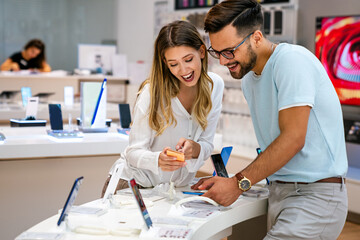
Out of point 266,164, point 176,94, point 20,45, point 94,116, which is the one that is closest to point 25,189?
point 94,116

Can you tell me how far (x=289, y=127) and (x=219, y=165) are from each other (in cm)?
55

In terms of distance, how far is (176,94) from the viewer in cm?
238

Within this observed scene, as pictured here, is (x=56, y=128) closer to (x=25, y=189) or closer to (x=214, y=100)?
(x=25, y=189)

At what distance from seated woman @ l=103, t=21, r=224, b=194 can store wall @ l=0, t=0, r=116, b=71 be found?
326 inches

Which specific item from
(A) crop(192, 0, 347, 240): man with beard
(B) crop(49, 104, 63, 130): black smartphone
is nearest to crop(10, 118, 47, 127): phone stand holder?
(B) crop(49, 104, 63, 130): black smartphone

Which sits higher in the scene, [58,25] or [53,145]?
[58,25]

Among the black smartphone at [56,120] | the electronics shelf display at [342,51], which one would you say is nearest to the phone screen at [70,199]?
the black smartphone at [56,120]

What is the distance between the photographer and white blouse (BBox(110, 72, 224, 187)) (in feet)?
7.48

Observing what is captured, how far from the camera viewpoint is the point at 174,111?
7.73ft

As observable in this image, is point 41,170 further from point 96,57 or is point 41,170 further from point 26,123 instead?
point 96,57

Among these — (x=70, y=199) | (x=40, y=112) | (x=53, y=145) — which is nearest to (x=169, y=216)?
(x=70, y=199)

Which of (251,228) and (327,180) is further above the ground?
(327,180)

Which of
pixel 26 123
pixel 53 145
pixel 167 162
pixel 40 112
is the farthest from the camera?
pixel 40 112

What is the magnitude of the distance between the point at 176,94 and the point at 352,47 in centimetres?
307
